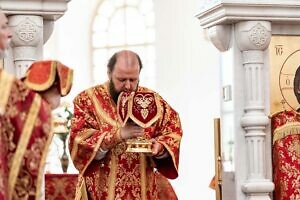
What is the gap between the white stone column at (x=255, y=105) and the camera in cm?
666

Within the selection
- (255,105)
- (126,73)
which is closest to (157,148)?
(126,73)

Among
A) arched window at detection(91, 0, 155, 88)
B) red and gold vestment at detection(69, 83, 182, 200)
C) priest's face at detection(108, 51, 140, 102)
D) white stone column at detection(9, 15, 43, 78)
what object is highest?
arched window at detection(91, 0, 155, 88)

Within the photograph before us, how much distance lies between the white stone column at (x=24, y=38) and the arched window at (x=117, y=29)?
662 centimetres

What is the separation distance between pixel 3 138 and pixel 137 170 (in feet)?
7.08

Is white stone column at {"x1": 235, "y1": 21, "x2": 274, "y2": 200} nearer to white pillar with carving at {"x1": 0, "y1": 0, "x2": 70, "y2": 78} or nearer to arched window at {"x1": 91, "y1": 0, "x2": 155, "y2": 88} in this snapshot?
white pillar with carving at {"x1": 0, "y1": 0, "x2": 70, "y2": 78}

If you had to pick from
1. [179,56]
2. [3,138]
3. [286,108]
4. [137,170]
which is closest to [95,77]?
[179,56]

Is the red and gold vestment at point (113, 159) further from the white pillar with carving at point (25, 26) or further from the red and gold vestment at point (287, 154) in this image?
the red and gold vestment at point (287, 154)

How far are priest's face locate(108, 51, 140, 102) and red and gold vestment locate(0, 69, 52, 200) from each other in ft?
6.33

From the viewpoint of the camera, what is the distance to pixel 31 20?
6078mm

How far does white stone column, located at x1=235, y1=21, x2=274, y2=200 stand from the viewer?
666 centimetres

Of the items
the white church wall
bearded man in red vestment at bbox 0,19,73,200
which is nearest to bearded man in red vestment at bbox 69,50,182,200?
bearded man in red vestment at bbox 0,19,73,200

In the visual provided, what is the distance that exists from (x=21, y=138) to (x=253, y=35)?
11.8 feet

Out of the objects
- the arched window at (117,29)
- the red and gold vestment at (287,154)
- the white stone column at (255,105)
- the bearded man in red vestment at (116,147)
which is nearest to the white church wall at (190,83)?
the arched window at (117,29)

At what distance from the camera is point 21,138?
343 centimetres
